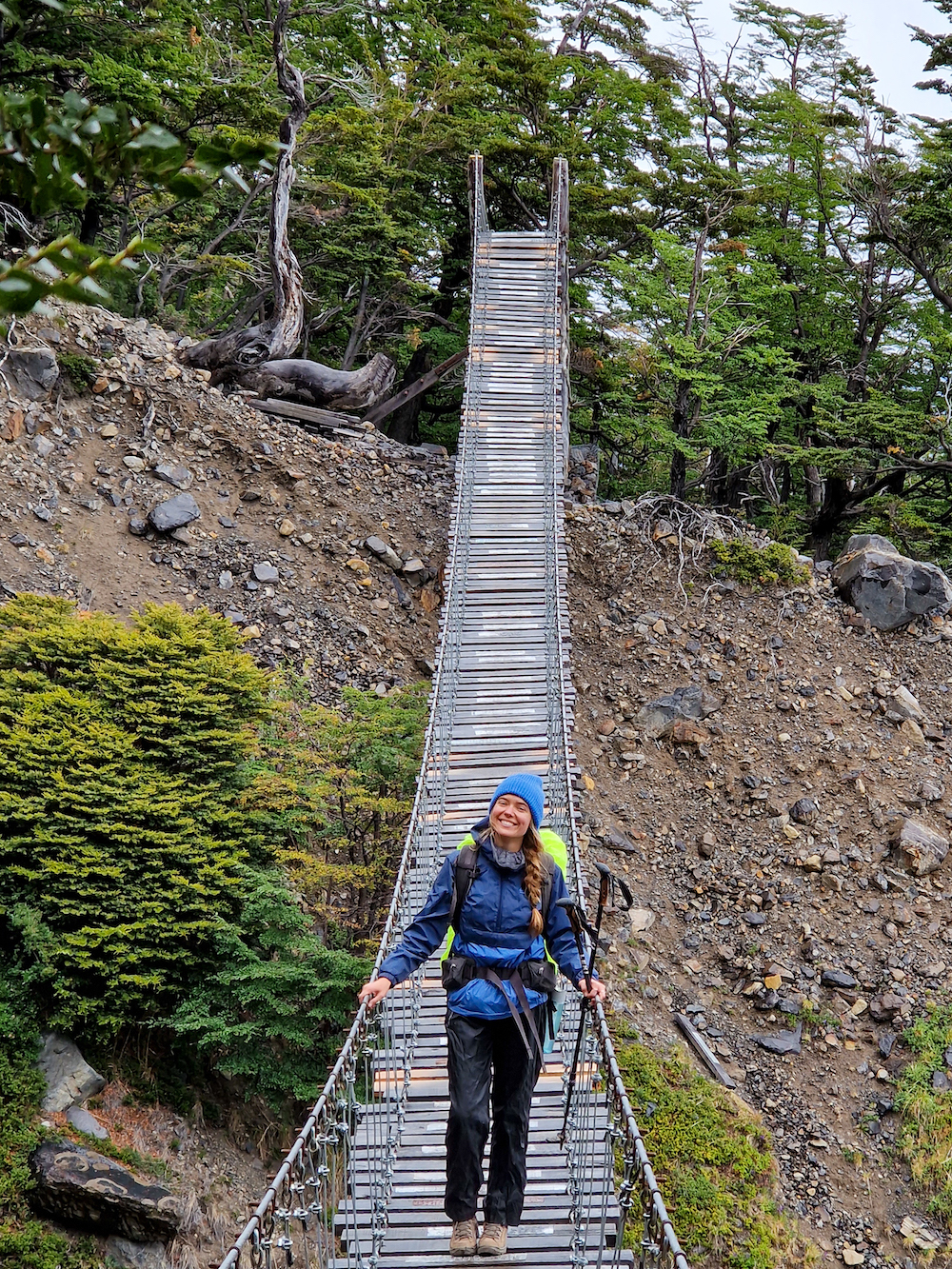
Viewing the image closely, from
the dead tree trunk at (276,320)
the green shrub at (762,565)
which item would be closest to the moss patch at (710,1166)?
the green shrub at (762,565)

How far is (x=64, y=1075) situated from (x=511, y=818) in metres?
4.02

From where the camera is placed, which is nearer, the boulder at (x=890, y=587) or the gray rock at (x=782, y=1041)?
the gray rock at (x=782, y=1041)

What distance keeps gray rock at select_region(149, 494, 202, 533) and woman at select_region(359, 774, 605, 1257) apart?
7.93m

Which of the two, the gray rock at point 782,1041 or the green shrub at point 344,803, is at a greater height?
the green shrub at point 344,803

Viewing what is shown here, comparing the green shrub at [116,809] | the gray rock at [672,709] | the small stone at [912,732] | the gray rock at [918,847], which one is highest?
the green shrub at [116,809]

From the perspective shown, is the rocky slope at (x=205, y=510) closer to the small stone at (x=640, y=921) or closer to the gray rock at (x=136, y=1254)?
the small stone at (x=640, y=921)

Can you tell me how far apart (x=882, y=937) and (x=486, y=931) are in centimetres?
702

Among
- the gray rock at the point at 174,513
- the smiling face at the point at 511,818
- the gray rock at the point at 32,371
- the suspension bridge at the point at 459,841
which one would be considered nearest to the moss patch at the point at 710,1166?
the suspension bridge at the point at 459,841

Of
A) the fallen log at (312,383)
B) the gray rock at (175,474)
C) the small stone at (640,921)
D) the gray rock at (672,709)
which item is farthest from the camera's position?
the fallen log at (312,383)

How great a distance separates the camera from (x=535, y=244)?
13422 millimetres

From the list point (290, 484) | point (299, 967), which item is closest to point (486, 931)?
point (299, 967)

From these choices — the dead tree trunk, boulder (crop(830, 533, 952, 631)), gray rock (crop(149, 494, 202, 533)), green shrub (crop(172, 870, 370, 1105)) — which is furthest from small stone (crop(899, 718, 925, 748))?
the dead tree trunk

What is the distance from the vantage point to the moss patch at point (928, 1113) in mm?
7422

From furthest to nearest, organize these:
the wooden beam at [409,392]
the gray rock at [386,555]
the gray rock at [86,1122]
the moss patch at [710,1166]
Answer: the wooden beam at [409,392], the gray rock at [386,555], the moss patch at [710,1166], the gray rock at [86,1122]
